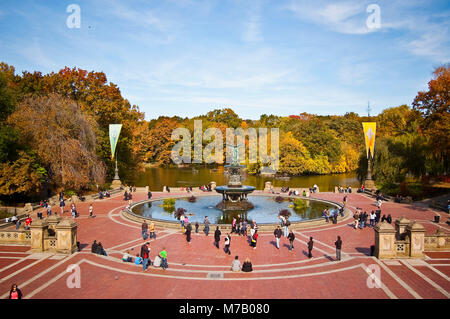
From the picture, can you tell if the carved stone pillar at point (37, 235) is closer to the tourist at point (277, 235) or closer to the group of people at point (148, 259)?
the group of people at point (148, 259)

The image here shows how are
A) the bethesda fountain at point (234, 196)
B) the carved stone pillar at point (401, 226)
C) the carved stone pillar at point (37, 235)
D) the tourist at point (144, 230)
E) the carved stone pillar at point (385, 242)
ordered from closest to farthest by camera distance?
the carved stone pillar at point (385, 242), the carved stone pillar at point (37, 235), the carved stone pillar at point (401, 226), the tourist at point (144, 230), the bethesda fountain at point (234, 196)

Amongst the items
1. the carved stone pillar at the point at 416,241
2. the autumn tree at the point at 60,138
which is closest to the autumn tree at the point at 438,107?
the carved stone pillar at the point at 416,241

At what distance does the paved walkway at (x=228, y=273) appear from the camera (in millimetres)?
13414

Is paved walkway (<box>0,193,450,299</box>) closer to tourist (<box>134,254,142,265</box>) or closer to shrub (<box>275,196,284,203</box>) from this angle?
tourist (<box>134,254,142,265</box>)

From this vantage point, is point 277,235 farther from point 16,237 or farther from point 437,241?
point 16,237

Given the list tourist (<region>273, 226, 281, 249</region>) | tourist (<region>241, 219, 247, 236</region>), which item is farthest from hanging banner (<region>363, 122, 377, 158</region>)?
tourist (<region>273, 226, 281, 249</region>)

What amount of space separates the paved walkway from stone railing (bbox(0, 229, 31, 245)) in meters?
0.77

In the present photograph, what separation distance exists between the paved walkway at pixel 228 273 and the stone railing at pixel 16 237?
773 mm

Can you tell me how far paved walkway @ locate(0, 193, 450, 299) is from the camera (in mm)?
13414

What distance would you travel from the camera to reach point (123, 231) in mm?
24516

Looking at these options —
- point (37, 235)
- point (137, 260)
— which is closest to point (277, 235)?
point (137, 260)

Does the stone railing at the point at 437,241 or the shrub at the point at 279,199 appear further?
the shrub at the point at 279,199
